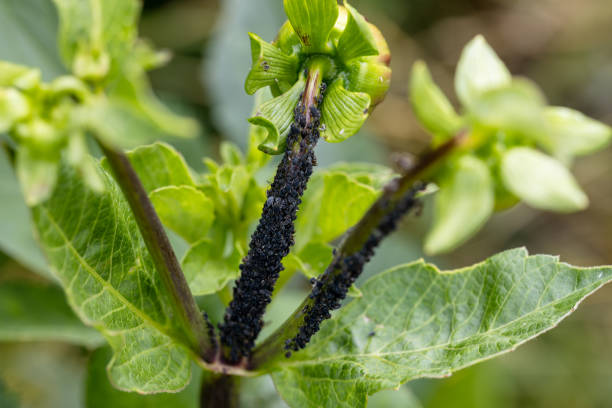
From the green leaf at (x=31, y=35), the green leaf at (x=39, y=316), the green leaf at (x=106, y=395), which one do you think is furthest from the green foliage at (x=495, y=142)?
the green leaf at (x=31, y=35)

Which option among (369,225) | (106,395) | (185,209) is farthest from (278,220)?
(106,395)

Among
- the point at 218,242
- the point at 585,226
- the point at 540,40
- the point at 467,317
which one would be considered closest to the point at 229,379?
the point at 218,242

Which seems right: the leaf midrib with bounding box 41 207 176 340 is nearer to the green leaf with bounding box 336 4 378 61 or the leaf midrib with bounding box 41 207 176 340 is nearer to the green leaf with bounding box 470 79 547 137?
the green leaf with bounding box 336 4 378 61

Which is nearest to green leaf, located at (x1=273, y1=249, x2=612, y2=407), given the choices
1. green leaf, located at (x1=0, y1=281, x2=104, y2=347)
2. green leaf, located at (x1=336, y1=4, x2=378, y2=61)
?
green leaf, located at (x1=336, y1=4, x2=378, y2=61)

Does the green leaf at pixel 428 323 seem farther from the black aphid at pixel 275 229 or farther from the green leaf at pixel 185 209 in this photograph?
the green leaf at pixel 185 209

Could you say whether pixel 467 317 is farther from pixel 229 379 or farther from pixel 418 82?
pixel 418 82
